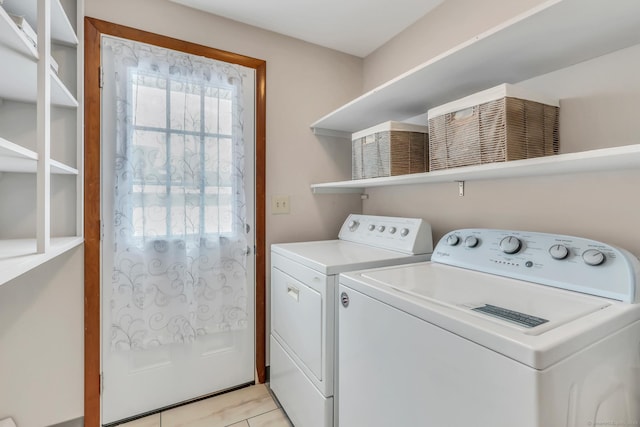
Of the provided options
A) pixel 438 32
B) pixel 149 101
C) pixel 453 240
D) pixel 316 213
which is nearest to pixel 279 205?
pixel 316 213

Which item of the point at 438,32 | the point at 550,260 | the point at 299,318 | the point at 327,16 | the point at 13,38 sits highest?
the point at 327,16

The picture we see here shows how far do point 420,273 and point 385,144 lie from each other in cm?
70

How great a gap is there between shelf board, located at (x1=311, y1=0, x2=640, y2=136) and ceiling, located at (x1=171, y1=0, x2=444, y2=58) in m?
0.61

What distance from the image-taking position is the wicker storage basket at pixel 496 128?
1.01 metres

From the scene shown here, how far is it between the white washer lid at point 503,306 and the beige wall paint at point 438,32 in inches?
48.3

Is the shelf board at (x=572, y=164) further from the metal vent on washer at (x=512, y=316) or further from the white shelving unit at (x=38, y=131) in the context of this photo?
the white shelving unit at (x=38, y=131)

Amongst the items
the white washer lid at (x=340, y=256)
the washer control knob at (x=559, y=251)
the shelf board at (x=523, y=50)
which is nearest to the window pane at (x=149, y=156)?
the white washer lid at (x=340, y=256)

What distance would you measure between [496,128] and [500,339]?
74 centimetres

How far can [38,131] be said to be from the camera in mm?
896

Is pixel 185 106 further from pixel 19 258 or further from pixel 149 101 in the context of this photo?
pixel 19 258

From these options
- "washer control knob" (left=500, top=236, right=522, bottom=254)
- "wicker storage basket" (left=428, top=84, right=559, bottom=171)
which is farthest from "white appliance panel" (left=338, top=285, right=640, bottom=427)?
"wicker storage basket" (left=428, top=84, right=559, bottom=171)

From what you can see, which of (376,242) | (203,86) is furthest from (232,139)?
(376,242)

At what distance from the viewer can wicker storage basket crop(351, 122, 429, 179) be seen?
1.51 meters

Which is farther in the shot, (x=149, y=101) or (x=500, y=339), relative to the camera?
(x=149, y=101)
